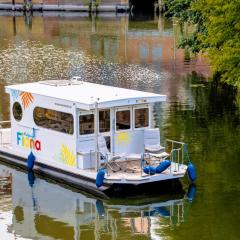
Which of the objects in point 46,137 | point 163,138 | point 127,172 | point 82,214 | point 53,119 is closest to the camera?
point 82,214

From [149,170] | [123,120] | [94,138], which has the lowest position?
[149,170]

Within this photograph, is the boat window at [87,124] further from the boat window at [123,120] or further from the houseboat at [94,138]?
the boat window at [123,120]

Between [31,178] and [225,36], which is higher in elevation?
[225,36]

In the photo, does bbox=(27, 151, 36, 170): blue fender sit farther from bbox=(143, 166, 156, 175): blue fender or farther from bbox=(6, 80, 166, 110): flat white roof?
bbox=(143, 166, 156, 175): blue fender

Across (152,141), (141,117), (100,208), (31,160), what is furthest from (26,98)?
(100,208)

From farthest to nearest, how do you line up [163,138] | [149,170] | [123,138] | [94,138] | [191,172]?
[163,138]
[123,138]
[191,172]
[94,138]
[149,170]

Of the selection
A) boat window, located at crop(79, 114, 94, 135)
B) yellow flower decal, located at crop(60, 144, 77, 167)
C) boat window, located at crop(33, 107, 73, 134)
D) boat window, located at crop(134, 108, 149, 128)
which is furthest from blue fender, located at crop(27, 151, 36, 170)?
boat window, located at crop(134, 108, 149, 128)

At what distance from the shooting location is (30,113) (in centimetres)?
2925

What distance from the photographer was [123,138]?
2756 centimetres

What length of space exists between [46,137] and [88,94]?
217 centimetres

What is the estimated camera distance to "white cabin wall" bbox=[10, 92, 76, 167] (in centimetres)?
2730

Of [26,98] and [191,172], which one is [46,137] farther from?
[191,172]

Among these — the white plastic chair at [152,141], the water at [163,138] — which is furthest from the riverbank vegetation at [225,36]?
the white plastic chair at [152,141]

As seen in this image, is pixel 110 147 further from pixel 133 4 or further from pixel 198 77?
pixel 133 4
